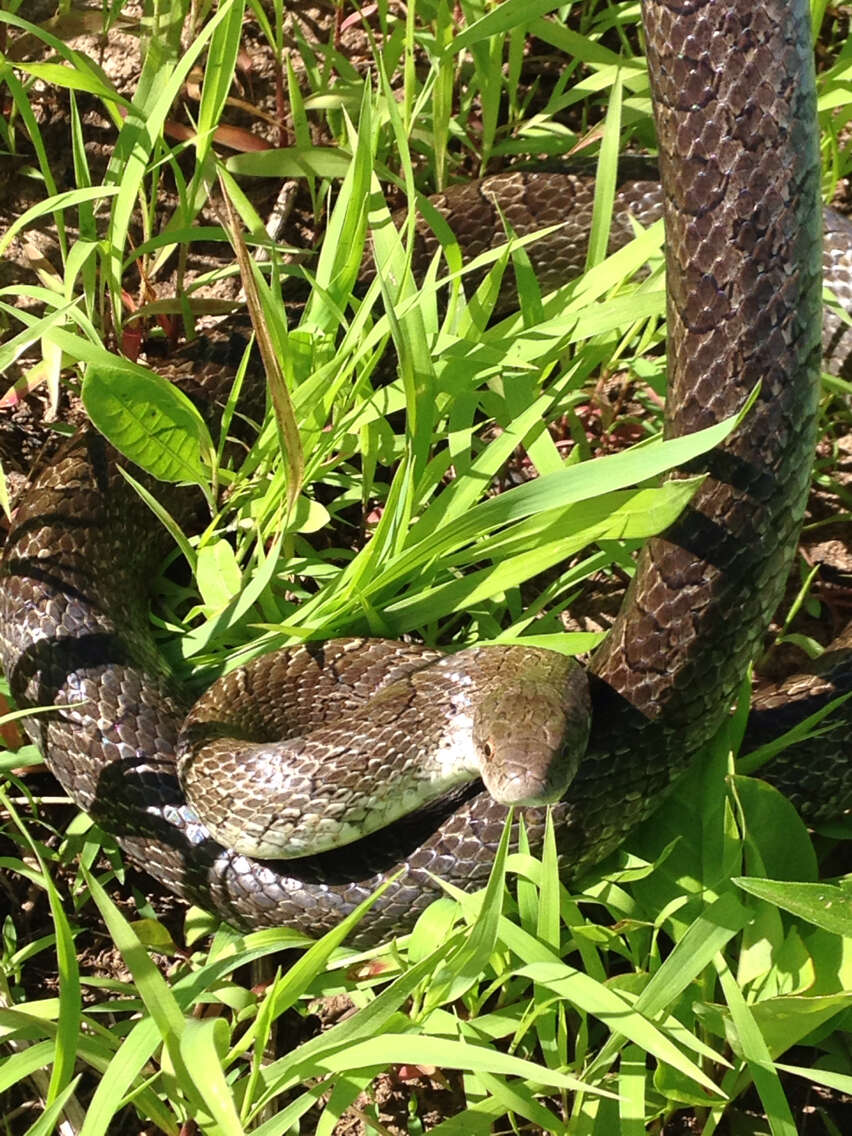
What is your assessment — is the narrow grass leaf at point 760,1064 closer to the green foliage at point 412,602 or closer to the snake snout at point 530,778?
the green foliage at point 412,602

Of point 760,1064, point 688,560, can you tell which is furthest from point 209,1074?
point 688,560

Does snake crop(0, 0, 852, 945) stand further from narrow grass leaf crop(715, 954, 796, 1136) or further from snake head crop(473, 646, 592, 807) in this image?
narrow grass leaf crop(715, 954, 796, 1136)

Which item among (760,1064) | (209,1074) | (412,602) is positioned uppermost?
(412,602)

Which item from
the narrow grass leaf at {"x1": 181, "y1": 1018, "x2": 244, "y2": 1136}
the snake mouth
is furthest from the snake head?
the narrow grass leaf at {"x1": 181, "y1": 1018, "x2": 244, "y2": 1136}

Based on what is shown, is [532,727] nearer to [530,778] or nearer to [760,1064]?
[530,778]

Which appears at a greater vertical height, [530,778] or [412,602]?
[412,602]

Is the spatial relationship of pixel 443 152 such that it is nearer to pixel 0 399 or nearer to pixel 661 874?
pixel 0 399

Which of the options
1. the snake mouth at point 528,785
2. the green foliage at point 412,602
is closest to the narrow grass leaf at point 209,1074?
the green foliage at point 412,602
